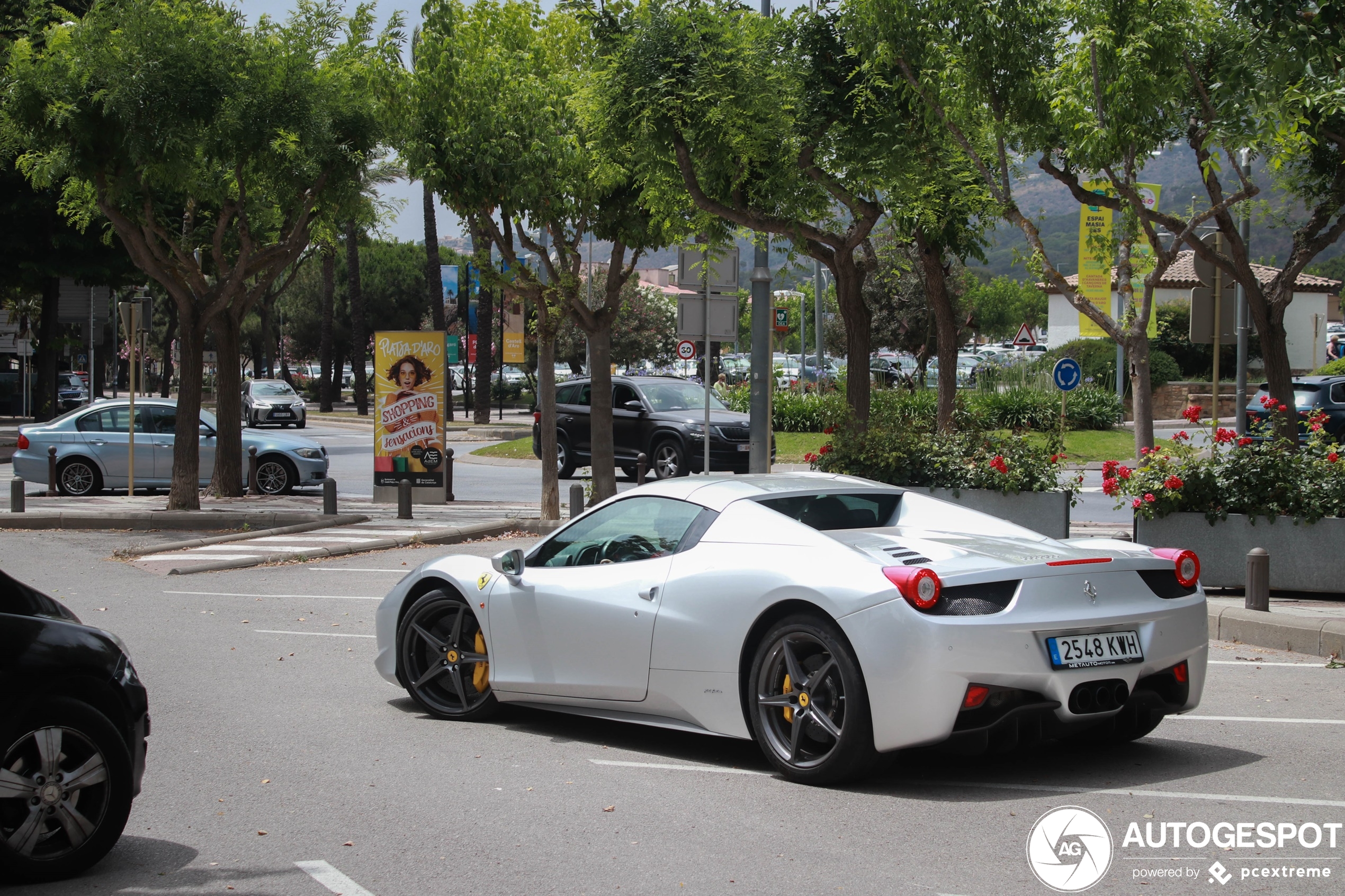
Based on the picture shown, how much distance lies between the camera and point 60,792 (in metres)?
4.15

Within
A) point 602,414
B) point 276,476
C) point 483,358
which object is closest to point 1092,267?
point 483,358

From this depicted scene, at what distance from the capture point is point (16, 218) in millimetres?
36000

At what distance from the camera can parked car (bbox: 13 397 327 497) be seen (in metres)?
21.4

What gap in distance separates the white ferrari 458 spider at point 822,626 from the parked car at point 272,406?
133 ft

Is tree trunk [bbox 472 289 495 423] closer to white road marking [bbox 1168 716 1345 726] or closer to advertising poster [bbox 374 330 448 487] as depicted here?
advertising poster [bbox 374 330 448 487]

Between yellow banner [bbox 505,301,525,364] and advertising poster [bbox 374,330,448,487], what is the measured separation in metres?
23.5

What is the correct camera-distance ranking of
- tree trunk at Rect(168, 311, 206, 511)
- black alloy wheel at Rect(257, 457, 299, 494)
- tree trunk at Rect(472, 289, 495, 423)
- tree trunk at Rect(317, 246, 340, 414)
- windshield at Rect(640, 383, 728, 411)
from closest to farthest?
tree trunk at Rect(168, 311, 206, 511) → black alloy wheel at Rect(257, 457, 299, 494) → windshield at Rect(640, 383, 728, 411) → tree trunk at Rect(472, 289, 495, 423) → tree trunk at Rect(317, 246, 340, 414)

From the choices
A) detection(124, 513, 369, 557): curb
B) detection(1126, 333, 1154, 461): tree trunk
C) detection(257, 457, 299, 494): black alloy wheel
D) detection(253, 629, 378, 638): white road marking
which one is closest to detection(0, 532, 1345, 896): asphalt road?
detection(253, 629, 378, 638): white road marking

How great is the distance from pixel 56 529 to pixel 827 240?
10.8 meters

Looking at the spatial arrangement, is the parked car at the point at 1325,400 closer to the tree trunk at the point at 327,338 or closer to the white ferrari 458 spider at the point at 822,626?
the white ferrari 458 spider at the point at 822,626

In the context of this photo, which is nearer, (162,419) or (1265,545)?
(1265,545)

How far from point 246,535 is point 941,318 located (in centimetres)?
920

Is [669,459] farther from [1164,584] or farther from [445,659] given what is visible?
[1164,584]

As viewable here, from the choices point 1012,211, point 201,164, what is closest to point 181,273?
point 201,164
